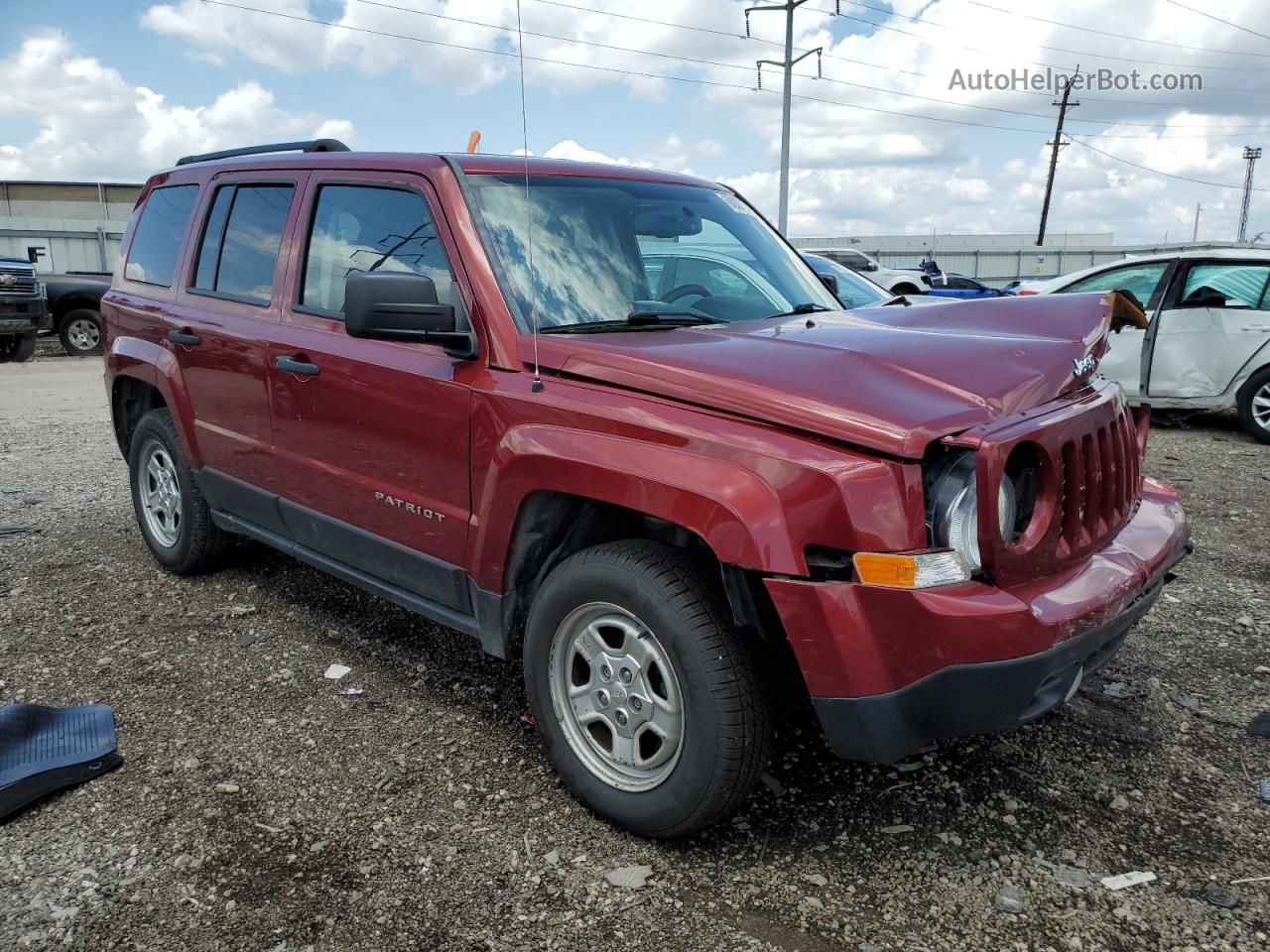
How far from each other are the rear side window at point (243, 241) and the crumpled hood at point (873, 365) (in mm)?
1636

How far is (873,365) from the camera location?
2.53 meters

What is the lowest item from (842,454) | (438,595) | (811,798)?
(811,798)

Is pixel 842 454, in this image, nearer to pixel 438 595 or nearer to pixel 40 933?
pixel 438 595

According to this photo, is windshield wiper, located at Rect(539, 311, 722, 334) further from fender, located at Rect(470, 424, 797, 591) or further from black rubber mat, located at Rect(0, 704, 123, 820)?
black rubber mat, located at Rect(0, 704, 123, 820)

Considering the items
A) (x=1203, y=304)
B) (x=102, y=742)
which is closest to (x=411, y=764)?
(x=102, y=742)

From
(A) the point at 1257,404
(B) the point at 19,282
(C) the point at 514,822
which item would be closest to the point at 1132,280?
(A) the point at 1257,404

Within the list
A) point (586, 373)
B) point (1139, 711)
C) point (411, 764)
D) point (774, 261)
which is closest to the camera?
point (586, 373)

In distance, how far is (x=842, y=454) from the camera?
7.50 ft

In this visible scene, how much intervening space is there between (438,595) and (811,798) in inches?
53.8

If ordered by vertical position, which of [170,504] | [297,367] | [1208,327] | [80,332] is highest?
[297,367]

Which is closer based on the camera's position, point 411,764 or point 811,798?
point 811,798

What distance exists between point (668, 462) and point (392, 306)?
3.24ft

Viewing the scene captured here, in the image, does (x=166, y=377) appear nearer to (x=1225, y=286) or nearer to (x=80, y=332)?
(x=1225, y=286)

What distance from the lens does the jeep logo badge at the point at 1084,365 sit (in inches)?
109
